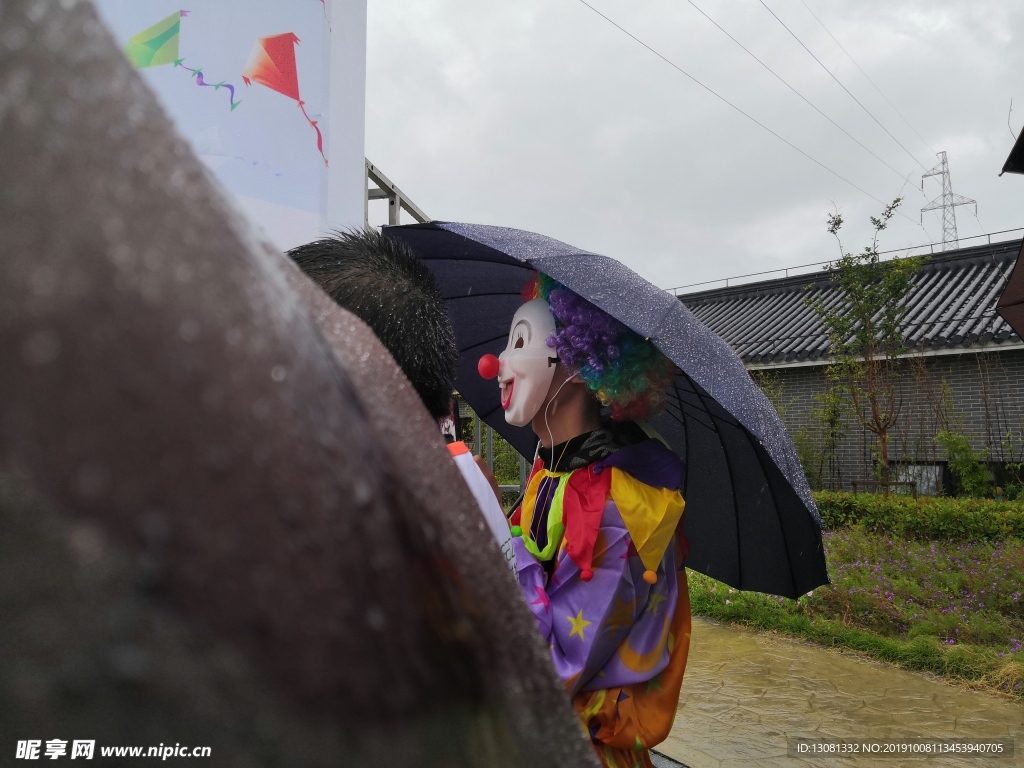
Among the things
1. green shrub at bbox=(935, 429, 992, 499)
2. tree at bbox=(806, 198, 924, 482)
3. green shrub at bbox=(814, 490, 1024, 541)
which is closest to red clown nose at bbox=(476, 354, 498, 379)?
green shrub at bbox=(814, 490, 1024, 541)

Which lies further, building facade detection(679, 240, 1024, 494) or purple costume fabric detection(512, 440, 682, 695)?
building facade detection(679, 240, 1024, 494)

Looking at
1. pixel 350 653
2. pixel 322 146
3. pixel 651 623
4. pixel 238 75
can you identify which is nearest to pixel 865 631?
pixel 651 623

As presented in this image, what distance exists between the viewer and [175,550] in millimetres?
206

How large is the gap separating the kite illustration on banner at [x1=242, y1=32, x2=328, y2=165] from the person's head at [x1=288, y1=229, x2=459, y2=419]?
137 cm

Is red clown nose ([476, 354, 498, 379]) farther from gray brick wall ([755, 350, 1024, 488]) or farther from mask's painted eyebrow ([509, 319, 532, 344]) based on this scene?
gray brick wall ([755, 350, 1024, 488])

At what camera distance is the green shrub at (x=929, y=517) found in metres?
6.58

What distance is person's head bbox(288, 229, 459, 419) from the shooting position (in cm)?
87

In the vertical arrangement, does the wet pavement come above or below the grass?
below

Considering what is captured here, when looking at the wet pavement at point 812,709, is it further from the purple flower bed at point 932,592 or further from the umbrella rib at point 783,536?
the umbrella rib at point 783,536

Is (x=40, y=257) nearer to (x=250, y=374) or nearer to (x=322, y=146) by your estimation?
(x=250, y=374)

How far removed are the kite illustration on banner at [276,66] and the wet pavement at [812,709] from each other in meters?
3.32

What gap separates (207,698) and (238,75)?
7.15ft

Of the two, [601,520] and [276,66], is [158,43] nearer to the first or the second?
[276,66]

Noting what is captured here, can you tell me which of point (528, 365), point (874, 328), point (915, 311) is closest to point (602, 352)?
point (528, 365)
